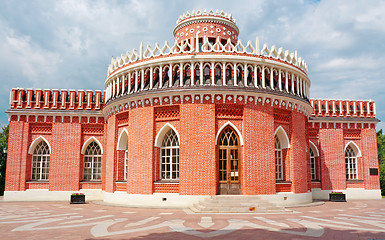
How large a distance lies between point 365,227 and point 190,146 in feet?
29.2

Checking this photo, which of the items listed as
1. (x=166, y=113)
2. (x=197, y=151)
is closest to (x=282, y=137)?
(x=197, y=151)

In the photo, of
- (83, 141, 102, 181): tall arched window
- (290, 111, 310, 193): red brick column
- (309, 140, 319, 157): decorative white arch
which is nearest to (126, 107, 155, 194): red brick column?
(83, 141, 102, 181): tall arched window

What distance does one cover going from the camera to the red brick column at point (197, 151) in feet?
54.4

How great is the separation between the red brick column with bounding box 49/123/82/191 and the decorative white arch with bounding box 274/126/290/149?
552 inches

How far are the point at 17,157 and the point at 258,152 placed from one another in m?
17.0

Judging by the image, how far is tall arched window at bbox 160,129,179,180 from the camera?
17.8 meters

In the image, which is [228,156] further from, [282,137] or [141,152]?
[141,152]

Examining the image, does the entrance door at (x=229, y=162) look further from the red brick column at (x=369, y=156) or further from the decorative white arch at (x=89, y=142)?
the red brick column at (x=369, y=156)

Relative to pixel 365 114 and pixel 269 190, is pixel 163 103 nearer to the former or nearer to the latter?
pixel 269 190

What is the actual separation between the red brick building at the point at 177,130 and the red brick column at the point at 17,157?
0.07 metres

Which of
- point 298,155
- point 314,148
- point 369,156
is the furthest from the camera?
point 369,156

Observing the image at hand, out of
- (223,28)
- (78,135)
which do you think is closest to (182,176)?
(78,135)

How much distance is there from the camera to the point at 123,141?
20.5 m

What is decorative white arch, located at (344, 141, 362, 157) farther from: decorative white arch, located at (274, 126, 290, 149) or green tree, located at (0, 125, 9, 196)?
green tree, located at (0, 125, 9, 196)
